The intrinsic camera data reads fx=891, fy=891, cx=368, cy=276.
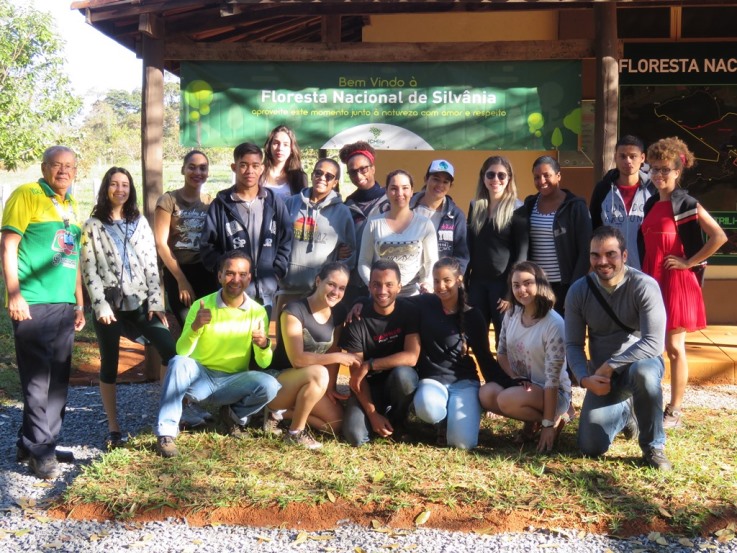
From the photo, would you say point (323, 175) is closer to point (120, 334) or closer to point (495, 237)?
point (495, 237)

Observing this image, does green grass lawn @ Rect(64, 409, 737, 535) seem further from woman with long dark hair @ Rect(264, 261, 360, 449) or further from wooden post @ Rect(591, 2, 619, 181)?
wooden post @ Rect(591, 2, 619, 181)

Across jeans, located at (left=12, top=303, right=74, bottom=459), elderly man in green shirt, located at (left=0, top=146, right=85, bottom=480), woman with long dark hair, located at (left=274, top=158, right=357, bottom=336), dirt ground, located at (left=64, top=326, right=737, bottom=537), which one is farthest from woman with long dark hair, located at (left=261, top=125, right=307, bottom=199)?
dirt ground, located at (left=64, top=326, right=737, bottom=537)

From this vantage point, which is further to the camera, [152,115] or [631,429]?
Result: [152,115]

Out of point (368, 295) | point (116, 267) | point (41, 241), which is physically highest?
point (41, 241)

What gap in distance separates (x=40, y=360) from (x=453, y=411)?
243 cm

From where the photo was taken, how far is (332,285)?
17.6 ft

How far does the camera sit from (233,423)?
5.68 meters

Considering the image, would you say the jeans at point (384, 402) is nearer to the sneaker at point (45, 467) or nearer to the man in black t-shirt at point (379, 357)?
the man in black t-shirt at point (379, 357)

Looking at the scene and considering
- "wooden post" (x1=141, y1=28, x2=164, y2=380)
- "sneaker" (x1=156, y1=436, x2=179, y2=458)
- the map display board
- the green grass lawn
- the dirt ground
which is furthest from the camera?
the map display board

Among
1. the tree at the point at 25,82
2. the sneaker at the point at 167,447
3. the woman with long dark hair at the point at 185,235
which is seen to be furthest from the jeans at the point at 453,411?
the tree at the point at 25,82

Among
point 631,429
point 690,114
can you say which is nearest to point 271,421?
point 631,429

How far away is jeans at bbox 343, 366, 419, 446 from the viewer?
547 centimetres

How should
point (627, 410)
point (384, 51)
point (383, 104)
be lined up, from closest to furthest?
point (627, 410) < point (384, 51) < point (383, 104)

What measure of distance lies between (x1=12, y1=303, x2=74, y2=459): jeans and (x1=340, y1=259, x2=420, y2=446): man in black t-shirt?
5.48ft
